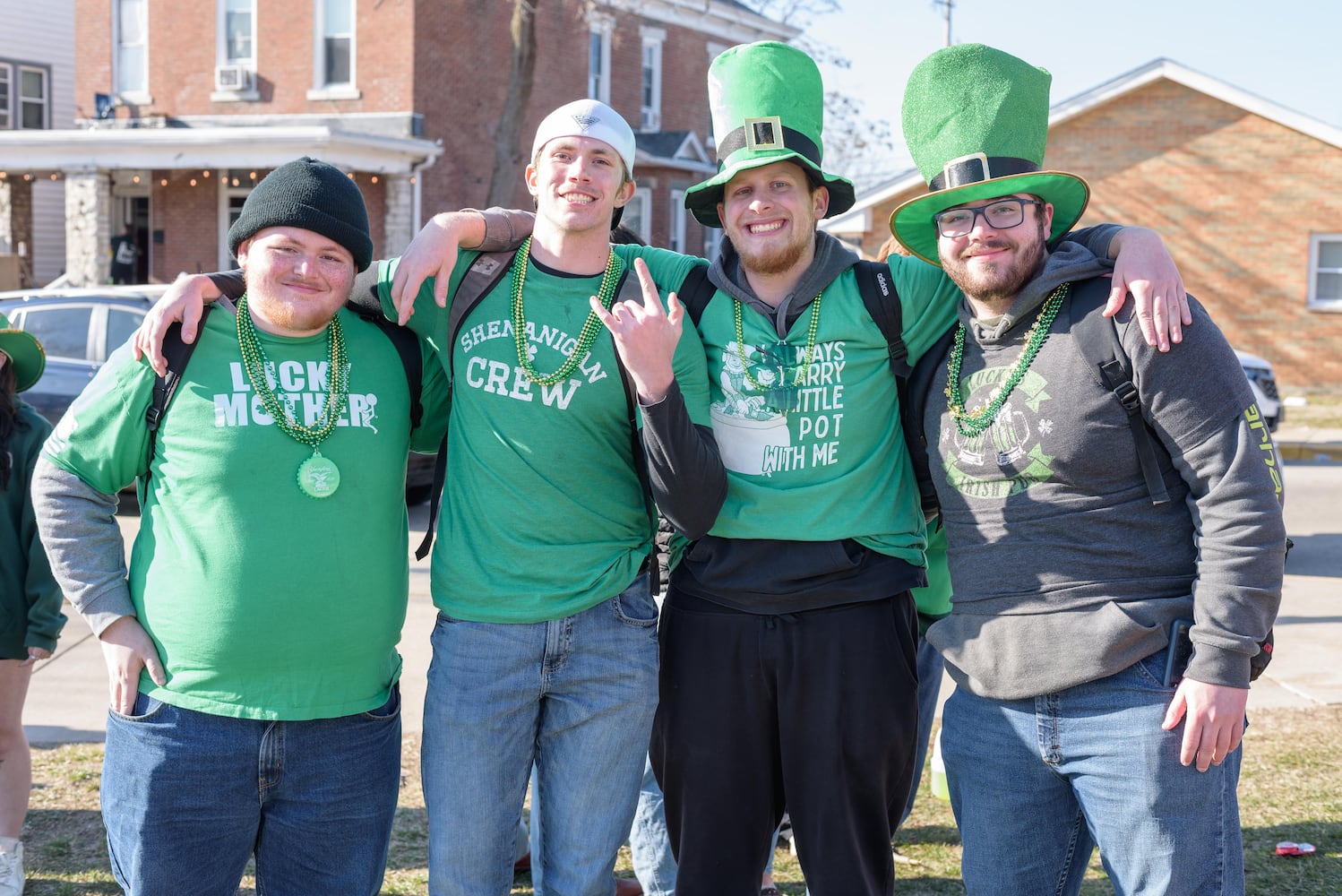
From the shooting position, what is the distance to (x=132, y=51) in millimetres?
23516

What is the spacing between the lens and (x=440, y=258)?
2.97m

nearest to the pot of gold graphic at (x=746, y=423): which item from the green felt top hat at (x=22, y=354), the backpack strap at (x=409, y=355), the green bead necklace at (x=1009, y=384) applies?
the green bead necklace at (x=1009, y=384)

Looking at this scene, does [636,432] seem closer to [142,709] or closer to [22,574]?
[142,709]

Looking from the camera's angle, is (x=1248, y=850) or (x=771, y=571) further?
(x=1248, y=850)

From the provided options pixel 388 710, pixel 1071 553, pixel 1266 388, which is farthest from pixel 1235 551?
pixel 1266 388

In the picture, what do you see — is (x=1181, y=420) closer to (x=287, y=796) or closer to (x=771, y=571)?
(x=771, y=571)

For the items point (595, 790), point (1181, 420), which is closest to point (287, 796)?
point (595, 790)

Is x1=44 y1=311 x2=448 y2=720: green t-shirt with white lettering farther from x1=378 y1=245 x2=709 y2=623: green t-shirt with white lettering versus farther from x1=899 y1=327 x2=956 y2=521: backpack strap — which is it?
x1=899 y1=327 x2=956 y2=521: backpack strap

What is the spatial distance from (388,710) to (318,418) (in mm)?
714

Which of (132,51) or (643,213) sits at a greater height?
(132,51)

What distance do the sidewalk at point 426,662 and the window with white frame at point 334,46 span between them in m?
14.6

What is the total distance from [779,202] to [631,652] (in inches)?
46.5

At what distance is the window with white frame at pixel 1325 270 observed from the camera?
2023cm

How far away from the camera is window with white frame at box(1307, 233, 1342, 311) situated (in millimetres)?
20234
